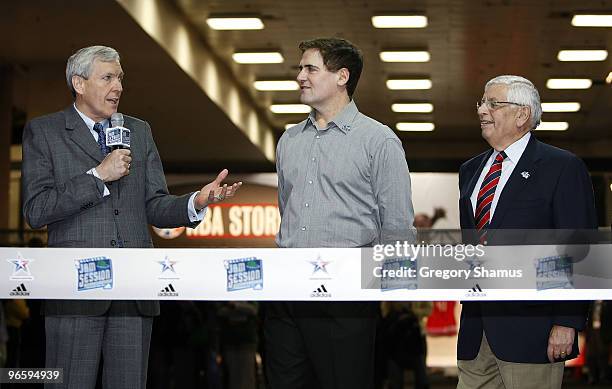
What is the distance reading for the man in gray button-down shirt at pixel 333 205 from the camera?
390 centimetres

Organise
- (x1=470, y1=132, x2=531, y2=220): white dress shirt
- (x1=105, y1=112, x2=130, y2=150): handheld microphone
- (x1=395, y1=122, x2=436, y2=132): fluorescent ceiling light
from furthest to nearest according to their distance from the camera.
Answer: (x1=395, y1=122, x2=436, y2=132): fluorescent ceiling light, (x1=470, y1=132, x2=531, y2=220): white dress shirt, (x1=105, y1=112, x2=130, y2=150): handheld microphone

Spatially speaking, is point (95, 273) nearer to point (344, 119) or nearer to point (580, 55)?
point (344, 119)

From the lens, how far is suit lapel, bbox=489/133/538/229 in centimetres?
400

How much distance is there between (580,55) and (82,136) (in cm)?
631

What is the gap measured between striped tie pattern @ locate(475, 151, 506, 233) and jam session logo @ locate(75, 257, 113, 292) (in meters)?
1.39

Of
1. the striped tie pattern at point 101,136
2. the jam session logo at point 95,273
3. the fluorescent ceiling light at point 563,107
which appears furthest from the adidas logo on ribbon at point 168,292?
the fluorescent ceiling light at point 563,107

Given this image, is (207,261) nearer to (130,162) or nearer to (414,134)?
(130,162)

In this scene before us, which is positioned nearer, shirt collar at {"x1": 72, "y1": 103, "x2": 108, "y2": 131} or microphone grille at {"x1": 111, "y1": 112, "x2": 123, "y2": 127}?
microphone grille at {"x1": 111, "y1": 112, "x2": 123, "y2": 127}

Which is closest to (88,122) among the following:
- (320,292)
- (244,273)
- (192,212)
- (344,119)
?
(192,212)

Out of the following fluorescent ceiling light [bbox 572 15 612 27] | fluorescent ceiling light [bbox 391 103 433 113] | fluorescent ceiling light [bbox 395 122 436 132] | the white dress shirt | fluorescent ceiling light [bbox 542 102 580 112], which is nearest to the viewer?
the white dress shirt

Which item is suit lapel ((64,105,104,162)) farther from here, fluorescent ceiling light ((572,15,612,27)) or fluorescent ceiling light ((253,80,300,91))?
fluorescent ceiling light ((253,80,300,91))

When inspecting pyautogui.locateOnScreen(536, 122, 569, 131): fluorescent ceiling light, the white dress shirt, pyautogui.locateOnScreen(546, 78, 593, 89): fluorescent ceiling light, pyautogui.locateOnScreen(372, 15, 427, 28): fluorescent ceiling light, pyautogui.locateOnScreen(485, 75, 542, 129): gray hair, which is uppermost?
pyautogui.locateOnScreen(372, 15, 427, 28): fluorescent ceiling light

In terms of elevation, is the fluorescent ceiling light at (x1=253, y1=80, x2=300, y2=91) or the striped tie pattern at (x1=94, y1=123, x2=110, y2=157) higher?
the fluorescent ceiling light at (x1=253, y1=80, x2=300, y2=91)

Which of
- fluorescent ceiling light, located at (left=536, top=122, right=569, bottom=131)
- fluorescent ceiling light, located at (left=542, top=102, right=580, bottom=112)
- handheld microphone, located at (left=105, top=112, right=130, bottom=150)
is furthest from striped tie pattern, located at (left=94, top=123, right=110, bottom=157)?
fluorescent ceiling light, located at (left=542, top=102, right=580, bottom=112)
